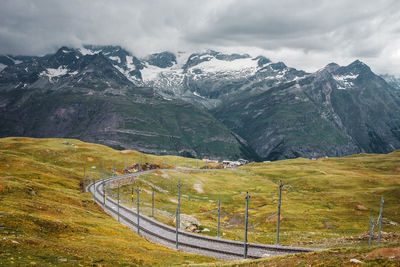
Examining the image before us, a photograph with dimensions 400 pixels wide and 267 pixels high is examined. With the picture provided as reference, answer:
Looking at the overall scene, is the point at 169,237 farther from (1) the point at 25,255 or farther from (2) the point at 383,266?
(2) the point at 383,266

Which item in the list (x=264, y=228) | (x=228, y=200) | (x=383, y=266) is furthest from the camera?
(x=228, y=200)

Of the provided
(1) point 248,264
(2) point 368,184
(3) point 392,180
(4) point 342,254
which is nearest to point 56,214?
(1) point 248,264

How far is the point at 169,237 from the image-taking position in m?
75.4

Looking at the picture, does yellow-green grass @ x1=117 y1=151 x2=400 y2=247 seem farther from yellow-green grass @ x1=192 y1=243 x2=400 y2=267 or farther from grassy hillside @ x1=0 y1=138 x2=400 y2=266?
yellow-green grass @ x1=192 y1=243 x2=400 y2=267

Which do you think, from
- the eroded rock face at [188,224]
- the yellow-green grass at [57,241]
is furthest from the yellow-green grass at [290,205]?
the yellow-green grass at [57,241]

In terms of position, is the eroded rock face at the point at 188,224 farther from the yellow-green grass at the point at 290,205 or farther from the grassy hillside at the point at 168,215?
the yellow-green grass at the point at 290,205

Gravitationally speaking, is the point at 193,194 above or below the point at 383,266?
below

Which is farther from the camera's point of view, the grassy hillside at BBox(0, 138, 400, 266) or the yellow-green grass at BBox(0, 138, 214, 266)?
the grassy hillside at BBox(0, 138, 400, 266)

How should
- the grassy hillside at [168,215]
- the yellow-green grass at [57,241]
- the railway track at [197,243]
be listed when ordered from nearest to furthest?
the yellow-green grass at [57,241]
the grassy hillside at [168,215]
the railway track at [197,243]

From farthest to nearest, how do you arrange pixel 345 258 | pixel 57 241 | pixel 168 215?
pixel 168 215 < pixel 57 241 < pixel 345 258

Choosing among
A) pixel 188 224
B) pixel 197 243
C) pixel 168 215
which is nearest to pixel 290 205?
pixel 168 215

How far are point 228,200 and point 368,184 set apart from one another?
88.0m

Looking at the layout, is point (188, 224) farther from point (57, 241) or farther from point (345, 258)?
point (345, 258)

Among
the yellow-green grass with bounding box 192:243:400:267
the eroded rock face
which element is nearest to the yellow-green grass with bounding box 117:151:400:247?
the eroded rock face
